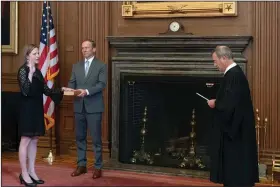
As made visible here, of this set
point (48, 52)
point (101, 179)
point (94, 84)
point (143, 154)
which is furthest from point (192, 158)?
point (48, 52)

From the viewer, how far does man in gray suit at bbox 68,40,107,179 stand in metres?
4.69

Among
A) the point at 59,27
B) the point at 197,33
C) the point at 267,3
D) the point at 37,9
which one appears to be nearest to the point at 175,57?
the point at 197,33

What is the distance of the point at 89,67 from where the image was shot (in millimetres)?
4754

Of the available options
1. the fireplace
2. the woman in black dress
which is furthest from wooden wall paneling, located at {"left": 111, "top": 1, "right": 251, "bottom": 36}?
the woman in black dress

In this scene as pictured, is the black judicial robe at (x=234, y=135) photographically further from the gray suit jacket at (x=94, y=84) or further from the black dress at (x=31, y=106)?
the black dress at (x=31, y=106)

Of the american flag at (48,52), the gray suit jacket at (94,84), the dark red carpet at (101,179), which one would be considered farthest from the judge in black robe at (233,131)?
the american flag at (48,52)

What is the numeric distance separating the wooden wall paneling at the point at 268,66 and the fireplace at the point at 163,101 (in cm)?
20

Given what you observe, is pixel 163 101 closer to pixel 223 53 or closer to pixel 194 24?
pixel 194 24

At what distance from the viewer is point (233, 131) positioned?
338 centimetres

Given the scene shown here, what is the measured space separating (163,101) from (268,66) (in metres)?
1.32

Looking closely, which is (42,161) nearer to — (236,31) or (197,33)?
(197,33)

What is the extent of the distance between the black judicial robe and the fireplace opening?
167cm

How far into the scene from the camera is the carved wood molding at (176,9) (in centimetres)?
496

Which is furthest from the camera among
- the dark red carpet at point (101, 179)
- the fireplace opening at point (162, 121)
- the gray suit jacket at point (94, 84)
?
the fireplace opening at point (162, 121)
